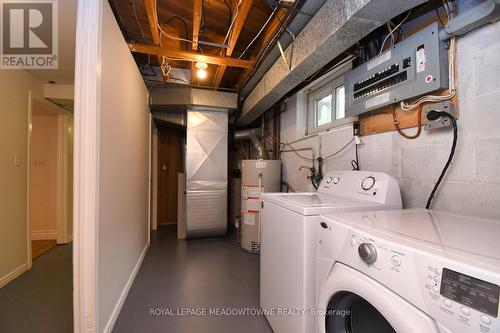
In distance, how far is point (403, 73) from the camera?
4.22 ft

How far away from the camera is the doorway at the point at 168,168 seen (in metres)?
4.41

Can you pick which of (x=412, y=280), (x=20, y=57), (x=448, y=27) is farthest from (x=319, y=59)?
(x=20, y=57)

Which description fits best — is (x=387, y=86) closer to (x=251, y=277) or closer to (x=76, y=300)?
(x=251, y=277)

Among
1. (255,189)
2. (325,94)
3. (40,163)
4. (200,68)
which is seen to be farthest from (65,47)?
(325,94)

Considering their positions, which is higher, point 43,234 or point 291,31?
point 291,31

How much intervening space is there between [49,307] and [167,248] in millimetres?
1398

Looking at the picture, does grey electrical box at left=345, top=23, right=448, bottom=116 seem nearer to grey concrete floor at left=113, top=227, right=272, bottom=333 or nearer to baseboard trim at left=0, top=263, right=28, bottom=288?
grey concrete floor at left=113, top=227, right=272, bottom=333

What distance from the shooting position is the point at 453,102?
1.12 m

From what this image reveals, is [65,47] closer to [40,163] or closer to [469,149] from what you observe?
[40,163]

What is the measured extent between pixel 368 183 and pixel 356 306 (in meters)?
0.72

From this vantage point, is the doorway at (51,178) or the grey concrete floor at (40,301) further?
the doorway at (51,178)

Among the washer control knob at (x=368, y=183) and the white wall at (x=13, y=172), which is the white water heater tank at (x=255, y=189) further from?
the white wall at (x=13, y=172)

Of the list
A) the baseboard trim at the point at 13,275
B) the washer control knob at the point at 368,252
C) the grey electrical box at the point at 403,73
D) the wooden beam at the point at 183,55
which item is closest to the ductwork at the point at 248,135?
the wooden beam at the point at 183,55

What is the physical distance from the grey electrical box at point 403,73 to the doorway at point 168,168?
142 inches
